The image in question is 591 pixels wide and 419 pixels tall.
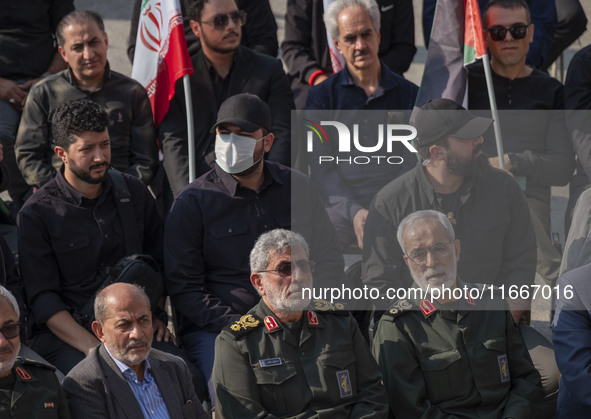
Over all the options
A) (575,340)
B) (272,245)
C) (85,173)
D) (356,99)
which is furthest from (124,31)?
(575,340)

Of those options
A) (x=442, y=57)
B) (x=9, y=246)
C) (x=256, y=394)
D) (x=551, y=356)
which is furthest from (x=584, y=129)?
(x=9, y=246)

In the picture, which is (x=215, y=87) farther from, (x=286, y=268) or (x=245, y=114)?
(x=286, y=268)

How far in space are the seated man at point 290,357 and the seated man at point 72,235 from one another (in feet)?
2.93

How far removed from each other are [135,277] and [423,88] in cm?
253

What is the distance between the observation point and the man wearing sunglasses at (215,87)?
6.95 meters

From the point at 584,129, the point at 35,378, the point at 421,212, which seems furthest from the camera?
→ the point at 584,129

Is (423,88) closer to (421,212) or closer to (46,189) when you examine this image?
(421,212)

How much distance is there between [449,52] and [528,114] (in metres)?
0.70

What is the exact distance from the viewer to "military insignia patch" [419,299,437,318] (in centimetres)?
532

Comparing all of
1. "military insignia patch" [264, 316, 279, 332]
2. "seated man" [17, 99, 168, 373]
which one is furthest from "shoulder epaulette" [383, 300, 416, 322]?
"seated man" [17, 99, 168, 373]

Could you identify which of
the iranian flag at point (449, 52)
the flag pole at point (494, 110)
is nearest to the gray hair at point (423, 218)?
the flag pole at point (494, 110)

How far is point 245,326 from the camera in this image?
17.0ft

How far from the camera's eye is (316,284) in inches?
237

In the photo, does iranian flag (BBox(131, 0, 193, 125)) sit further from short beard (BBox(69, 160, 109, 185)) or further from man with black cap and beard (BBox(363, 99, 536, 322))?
man with black cap and beard (BBox(363, 99, 536, 322))
